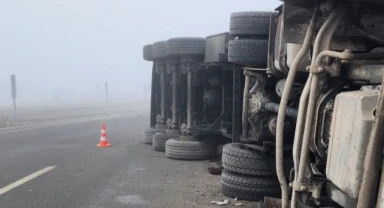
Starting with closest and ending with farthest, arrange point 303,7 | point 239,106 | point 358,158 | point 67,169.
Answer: point 358,158, point 303,7, point 239,106, point 67,169

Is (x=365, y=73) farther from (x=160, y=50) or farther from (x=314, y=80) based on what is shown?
(x=160, y=50)

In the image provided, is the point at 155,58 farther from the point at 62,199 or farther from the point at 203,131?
the point at 62,199

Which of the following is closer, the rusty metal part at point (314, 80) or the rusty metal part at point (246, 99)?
the rusty metal part at point (314, 80)

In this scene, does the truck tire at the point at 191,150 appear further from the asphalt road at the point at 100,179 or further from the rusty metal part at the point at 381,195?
the rusty metal part at the point at 381,195

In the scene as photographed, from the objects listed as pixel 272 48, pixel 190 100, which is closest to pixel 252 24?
pixel 272 48

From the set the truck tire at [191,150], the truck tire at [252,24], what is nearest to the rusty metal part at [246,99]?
the truck tire at [252,24]

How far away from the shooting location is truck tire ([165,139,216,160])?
27.6 ft

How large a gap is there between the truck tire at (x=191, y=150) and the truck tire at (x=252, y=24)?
345 centimetres

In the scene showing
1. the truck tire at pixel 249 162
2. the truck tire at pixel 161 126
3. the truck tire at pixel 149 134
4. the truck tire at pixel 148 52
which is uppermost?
the truck tire at pixel 148 52

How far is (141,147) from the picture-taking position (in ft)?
34.8

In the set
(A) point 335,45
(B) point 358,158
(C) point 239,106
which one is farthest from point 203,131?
(B) point 358,158

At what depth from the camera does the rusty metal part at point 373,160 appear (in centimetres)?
190

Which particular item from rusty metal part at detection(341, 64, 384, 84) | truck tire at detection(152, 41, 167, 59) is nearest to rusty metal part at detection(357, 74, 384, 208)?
rusty metal part at detection(341, 64, 384, 84)

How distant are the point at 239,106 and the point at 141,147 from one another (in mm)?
4577
